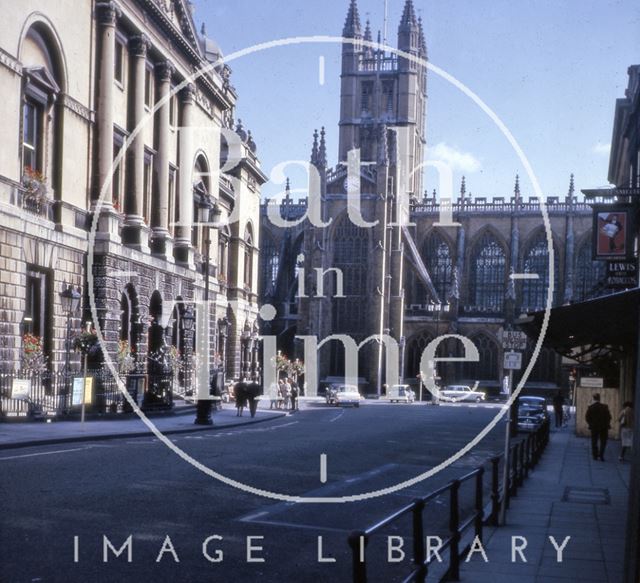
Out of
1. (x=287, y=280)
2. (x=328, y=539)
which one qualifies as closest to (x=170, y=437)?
(x=328, y=539)

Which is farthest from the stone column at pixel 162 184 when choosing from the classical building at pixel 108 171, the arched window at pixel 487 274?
the arched window at pixel 487 274

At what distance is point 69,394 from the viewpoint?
27.3m

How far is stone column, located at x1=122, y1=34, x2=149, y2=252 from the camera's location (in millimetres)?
32969

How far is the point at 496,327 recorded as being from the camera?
3329 inches

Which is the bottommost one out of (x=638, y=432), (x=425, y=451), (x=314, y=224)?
(x=425, y=451)

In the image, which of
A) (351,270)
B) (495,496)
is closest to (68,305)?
(495,496)

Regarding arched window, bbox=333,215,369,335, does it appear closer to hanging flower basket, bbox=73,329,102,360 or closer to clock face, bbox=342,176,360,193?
clock face, bbox=342,176,360,193

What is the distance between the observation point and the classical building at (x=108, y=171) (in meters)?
25.3

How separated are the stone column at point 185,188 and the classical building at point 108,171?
0.05 metres

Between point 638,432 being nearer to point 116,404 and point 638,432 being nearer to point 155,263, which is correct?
point 116,404

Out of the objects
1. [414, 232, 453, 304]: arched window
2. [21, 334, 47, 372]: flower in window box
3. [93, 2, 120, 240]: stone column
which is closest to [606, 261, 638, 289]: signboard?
[93, 2, 120, 240]: stone column

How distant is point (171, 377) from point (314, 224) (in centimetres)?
4906

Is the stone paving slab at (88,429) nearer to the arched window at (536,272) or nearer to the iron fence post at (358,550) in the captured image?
the iron fence post at (358,550)

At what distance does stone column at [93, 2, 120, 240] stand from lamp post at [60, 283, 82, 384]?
3386 mm
